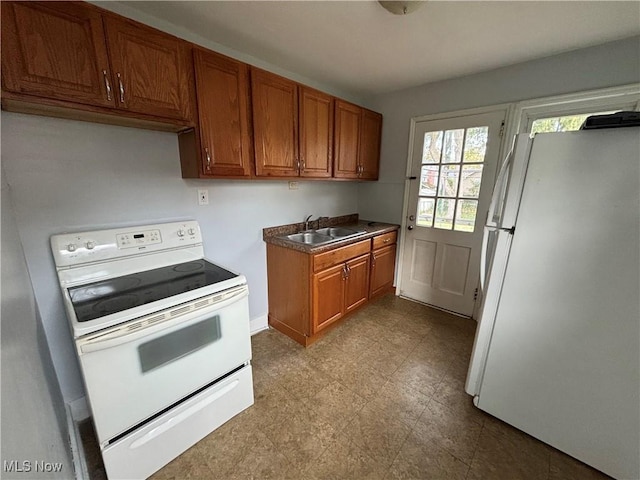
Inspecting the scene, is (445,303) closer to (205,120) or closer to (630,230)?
(630,230)

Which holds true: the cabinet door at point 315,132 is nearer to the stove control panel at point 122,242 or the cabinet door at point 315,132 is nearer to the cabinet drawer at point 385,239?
the cabinet drawer at point 385,239

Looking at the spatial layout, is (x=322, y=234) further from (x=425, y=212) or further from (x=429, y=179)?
(x=429, y=179)

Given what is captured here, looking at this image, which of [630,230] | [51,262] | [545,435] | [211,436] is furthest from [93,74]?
[545,435]

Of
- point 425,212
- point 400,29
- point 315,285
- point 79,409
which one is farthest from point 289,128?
point 79,409

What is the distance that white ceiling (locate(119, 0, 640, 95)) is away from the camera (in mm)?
1433

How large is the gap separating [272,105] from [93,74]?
3.35 feet

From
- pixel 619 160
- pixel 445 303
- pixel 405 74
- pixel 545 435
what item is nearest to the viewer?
pixel 619 160

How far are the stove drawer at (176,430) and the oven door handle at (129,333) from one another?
0.46 m

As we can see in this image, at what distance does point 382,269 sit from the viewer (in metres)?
2.91

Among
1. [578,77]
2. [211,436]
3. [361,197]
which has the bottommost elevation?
[211,436]

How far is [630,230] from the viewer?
3.54ft

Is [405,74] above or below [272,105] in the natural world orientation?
above

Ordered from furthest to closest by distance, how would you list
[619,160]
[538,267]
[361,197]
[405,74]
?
[361,197] < [405,74] < [538,267] < [619,160]

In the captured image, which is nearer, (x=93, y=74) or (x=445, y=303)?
(x=93, y=74)
